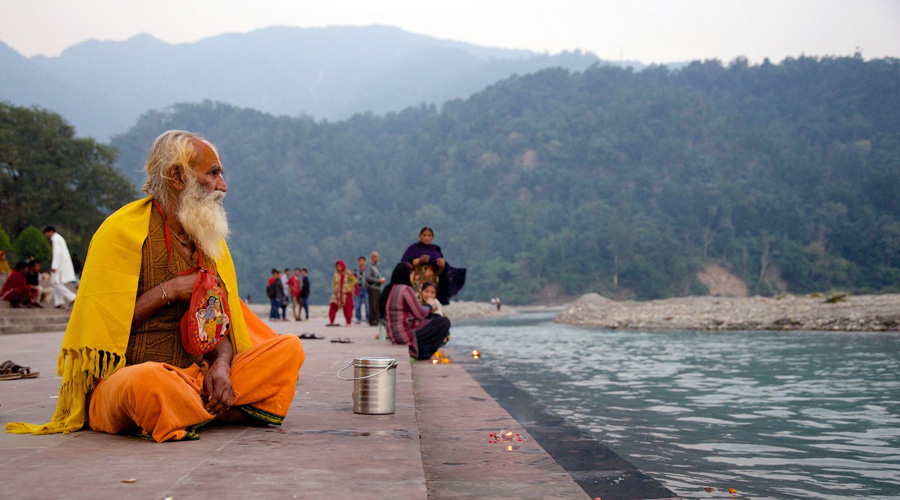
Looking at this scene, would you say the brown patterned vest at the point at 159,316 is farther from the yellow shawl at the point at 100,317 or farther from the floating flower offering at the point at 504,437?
the floating flower offering at the point at 504,437

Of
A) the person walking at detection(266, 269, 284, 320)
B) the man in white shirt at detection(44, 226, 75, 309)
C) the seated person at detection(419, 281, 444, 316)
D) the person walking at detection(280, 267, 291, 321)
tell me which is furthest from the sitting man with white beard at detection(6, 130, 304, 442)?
the person walking at detection(280, 267, 291, 321)

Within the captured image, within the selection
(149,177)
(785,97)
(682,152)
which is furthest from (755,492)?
(785,97)

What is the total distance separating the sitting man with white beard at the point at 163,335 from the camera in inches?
127

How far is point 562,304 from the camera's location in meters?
76.6

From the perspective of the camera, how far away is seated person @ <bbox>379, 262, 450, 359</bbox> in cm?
938

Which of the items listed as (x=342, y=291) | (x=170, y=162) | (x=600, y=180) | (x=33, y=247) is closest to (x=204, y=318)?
(x=170, y=162)

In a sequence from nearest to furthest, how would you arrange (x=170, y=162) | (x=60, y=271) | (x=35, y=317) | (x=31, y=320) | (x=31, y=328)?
(x=170, y=162) → (x=31, y=328) → (x=31, y=320) → (x=35, y=317) → (x=60, y=271)

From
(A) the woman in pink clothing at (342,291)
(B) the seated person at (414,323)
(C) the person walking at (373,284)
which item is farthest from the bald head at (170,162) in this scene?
(A) the woman in pink clothing at (342,291)

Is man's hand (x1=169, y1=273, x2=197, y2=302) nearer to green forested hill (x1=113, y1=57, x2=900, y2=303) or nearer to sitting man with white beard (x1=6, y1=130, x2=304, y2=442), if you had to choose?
sitting man with white beard (x1=6, y1=130, x2=304, y2=442)

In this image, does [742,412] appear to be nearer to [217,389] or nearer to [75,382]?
[217,389]

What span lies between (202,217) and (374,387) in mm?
1405

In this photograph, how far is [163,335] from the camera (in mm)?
3523

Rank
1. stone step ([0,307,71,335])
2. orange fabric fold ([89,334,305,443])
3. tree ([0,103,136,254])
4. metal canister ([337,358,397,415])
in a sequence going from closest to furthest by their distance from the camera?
orange fabric fold ([89,334,305,443])
metal canister ([337,358,397,415])
stone step ([0,307,71,335])
tree ([0,103,136,254])

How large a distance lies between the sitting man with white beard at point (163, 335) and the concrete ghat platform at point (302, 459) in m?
0.11
